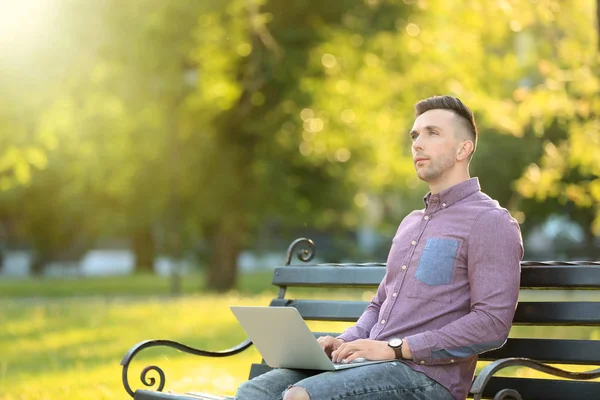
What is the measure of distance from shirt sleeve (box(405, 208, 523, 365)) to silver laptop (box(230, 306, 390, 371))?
0.22 m

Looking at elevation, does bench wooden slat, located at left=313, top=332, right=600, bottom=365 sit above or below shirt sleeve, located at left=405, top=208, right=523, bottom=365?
below

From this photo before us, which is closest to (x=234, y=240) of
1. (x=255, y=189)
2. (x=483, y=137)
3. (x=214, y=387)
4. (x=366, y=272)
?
(x=255, y=189)

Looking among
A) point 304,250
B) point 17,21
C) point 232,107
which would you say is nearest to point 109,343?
point 17,21

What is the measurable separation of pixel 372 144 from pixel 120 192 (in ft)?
17.6

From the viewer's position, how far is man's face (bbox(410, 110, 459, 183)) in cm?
415

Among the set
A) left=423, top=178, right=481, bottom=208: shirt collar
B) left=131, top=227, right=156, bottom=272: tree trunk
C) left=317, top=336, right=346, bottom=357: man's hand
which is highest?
left=423, top=178, right=481, bottom=208: shirt collar

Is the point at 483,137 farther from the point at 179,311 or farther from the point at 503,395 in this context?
the point at 503,395

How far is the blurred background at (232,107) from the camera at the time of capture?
43.7 ft

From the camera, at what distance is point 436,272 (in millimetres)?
4031

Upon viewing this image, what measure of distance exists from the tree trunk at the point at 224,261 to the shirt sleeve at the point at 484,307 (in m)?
20.7

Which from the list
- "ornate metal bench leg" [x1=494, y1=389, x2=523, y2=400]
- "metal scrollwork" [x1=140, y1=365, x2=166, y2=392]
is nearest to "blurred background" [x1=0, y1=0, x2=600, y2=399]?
"metal scrollwork" [x1=140, y1=365, x2=166, y2=392]

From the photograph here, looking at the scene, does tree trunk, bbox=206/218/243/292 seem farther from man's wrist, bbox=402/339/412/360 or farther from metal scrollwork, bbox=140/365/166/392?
man's wrist, bbox=402/339/412/360

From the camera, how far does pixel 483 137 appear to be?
33.4 meters

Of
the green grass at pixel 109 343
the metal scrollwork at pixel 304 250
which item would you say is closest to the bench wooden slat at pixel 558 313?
the metal scrollwork at pixel 304 250
